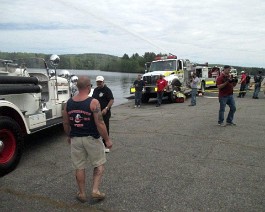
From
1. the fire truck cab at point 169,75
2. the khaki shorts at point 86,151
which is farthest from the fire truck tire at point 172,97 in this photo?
the khaki shorts at point 86,151

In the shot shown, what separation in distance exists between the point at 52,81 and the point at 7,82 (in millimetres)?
2053

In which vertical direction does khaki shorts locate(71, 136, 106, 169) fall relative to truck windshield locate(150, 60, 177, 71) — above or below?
below

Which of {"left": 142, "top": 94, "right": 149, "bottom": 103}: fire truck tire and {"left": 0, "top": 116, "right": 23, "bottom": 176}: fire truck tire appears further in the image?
{"left": 142, "top": 94, "right": 149, "bottom": 103}: fire truck tire

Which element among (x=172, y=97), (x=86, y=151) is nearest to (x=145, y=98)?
(x=172, y=97)

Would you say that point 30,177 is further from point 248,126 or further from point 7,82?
point 248,126

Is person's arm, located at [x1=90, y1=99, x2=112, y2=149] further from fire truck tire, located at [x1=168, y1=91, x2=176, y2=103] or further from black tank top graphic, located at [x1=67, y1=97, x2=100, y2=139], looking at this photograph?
fire truck tire, located at [x1=168, y1=91, x2=176, y2=103]

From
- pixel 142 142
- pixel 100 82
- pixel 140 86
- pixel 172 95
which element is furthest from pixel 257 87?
pixel 100 82

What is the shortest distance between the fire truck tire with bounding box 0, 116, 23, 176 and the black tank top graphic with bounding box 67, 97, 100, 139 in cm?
181

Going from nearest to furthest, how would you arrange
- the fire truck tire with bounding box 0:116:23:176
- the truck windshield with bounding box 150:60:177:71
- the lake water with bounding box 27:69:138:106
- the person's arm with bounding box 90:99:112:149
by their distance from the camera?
1. the person's arm with bounding box 90:99:112:149
2. the fire truck tire with bounding box 0:116:23:176
3. the lake water with bounding box 27:69:138:106
4. the truck windshield with bounding box 150:60:177:71

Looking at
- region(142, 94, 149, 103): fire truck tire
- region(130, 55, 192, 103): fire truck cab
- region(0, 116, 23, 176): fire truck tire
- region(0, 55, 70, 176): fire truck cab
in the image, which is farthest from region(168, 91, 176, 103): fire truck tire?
region(0, 116, 23, 176): fire truck tire

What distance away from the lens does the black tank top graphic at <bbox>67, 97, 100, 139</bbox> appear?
147 inches

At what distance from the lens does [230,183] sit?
4.56 metres

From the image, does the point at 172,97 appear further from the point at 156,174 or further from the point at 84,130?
the point at 84,130

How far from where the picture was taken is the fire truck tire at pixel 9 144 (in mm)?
5055
